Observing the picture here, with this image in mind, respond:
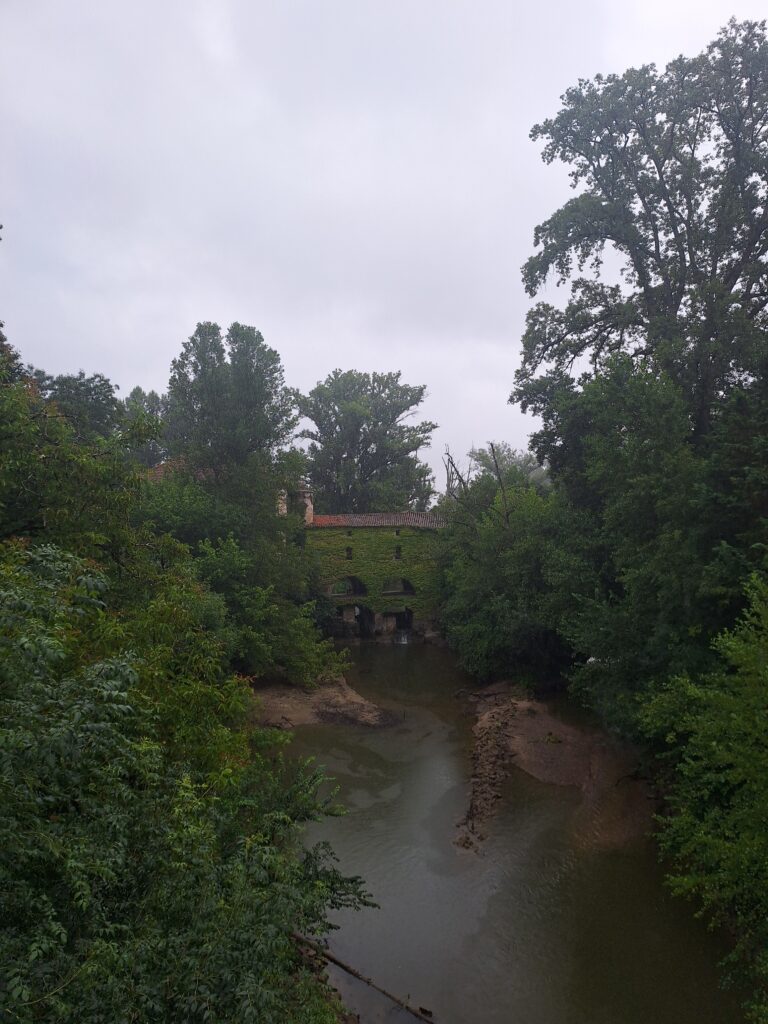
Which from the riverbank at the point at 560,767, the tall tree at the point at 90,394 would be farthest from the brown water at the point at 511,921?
the tall tree at the point at 90,394

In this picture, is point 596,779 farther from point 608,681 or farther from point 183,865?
point 183,865

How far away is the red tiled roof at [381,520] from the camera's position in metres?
36.6

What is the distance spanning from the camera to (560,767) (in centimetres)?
1730

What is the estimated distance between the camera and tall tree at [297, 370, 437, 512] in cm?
4950

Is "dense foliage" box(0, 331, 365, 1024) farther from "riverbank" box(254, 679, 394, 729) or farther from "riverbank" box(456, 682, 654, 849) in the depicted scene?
"riverbank" box(254, 679, 394, 729)

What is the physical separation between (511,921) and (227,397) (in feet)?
72.2

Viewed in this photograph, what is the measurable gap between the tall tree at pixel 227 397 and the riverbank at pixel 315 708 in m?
9.98

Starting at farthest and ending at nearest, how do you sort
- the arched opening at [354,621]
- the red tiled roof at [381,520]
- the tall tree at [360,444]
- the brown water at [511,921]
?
1. the tall tree at [360,444]
2. the red tiled roof at [381,520]
3. the arched opening at [354,621]
4. the brown water at [511,921]

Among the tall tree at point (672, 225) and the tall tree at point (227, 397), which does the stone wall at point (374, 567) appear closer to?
the tall tree at point (227, 397)

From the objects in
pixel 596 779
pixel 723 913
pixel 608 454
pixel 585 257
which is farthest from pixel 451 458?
pixel 723 913

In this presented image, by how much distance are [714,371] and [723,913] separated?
12199mm

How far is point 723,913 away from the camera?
10.4 m

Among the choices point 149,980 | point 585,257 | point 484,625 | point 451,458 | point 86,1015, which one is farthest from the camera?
point 451,458

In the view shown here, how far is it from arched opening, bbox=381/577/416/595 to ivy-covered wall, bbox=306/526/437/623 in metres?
0.42
